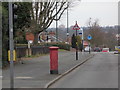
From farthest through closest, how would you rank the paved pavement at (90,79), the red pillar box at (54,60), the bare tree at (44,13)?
1. the bare tree at (44,13)
2. the red pillar box at (54,60)
3. the paved pavement at (90,79)

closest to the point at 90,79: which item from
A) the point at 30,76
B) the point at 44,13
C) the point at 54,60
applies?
the point at 54,60

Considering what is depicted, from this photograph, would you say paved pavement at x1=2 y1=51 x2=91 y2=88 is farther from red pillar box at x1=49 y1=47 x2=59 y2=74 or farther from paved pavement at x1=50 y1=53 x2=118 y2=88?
paved pavement at x1=50 y1=53 x2=118 y2=88

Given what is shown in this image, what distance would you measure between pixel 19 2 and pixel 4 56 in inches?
234

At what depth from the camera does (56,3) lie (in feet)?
162

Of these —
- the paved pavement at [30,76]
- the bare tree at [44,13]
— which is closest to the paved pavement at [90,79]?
the paved pavement at [30,76]

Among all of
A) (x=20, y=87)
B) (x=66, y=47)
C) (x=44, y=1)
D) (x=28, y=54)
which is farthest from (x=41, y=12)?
(x=20, y=87)

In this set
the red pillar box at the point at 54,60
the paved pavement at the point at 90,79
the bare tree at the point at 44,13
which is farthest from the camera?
the bare tree at the point at 44,13

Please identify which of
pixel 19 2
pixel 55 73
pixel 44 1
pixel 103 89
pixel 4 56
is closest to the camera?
pixel 103 89

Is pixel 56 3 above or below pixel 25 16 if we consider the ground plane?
above

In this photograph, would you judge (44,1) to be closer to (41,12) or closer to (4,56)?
(41,12)

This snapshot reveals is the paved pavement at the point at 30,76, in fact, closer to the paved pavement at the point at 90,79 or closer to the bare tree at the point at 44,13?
the paved pavement at the point at 90,79

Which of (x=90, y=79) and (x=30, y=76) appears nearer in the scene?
(x=90, y=79)

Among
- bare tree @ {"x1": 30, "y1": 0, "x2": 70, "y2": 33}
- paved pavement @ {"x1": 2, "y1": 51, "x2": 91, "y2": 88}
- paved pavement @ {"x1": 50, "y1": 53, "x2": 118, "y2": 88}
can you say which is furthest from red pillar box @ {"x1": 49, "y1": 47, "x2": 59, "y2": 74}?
bare tree @ {"x1": 30, "y1": 0, "x2": 70, "y2": 33}

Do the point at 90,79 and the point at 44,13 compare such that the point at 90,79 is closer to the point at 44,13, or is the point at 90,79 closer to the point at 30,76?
the point at 30,76
